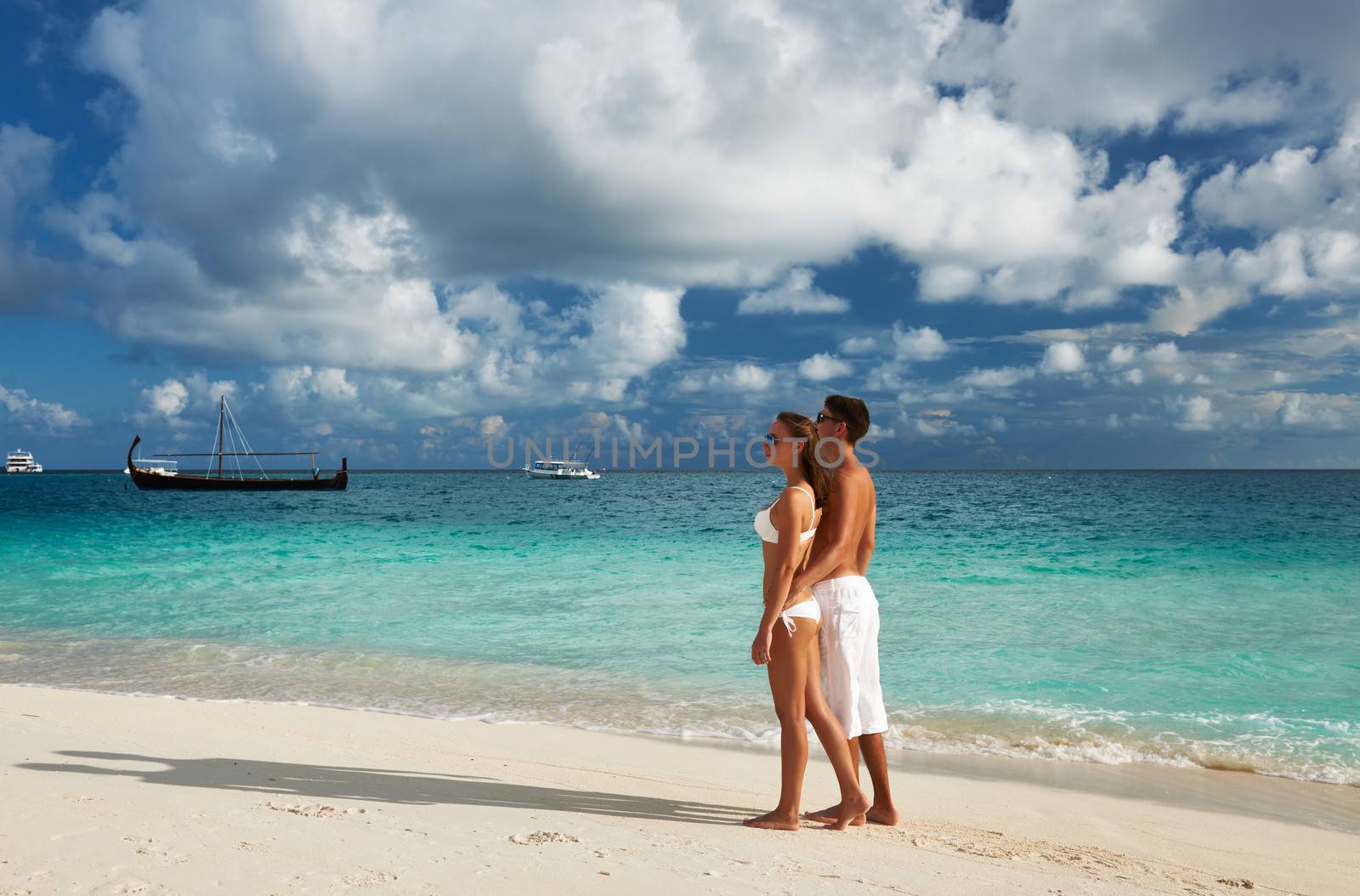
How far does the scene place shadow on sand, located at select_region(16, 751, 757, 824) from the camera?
4.65m

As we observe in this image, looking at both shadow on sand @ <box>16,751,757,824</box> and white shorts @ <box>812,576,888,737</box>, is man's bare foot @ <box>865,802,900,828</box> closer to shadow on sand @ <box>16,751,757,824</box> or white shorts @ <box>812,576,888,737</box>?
white shorts @ <box>812,576,888,737</box>

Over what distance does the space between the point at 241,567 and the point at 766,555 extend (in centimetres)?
1947

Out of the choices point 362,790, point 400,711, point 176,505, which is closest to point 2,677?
point 400,711

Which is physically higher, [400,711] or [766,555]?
[766,555]

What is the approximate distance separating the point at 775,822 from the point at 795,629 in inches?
41.8

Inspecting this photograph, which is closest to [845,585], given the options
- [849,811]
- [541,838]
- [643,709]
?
[849,811]

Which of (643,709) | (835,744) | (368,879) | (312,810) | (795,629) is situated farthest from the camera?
(643,709)

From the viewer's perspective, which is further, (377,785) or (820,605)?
(377,785)

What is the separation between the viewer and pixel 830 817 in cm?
439

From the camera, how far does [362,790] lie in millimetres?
4805

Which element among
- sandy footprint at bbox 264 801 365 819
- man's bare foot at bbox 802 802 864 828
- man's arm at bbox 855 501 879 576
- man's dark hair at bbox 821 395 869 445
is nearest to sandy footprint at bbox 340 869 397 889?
Answer: sandy footprint at bbox 264 801 365 819

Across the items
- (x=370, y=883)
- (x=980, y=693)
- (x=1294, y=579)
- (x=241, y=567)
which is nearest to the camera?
(x=370, y=883)

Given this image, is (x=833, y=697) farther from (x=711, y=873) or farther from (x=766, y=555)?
(x=711, y=873)

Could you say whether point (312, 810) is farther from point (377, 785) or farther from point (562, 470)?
point (562, 470)
